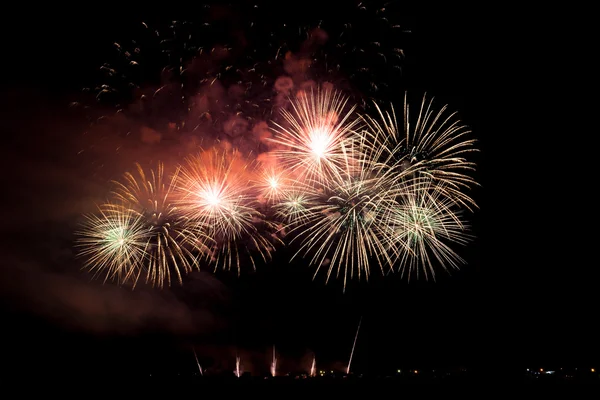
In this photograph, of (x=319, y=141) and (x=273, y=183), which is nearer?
(x=319, y=141)

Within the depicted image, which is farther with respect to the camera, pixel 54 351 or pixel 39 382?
pixel 54 351

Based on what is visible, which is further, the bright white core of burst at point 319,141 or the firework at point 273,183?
the firework at point 273,183

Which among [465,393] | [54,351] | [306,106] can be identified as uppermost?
[306,106]

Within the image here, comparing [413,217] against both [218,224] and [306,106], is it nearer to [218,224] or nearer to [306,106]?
[306,106]

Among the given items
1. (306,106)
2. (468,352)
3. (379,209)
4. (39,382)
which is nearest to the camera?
(306,106)

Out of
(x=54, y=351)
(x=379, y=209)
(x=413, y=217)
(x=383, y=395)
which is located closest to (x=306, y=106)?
(x=379, y=209)

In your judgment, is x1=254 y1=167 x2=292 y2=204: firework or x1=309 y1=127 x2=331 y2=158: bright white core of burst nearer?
x1=309 y1=127 x2=331 y2=158: bright white core of burst

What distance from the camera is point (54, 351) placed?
28.8m

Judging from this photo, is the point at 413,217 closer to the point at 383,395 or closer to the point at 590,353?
the point at 383,395

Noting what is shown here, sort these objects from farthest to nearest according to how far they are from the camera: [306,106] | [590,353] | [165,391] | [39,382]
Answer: [590,353]
[165,391]
[39,382]
[306,106]

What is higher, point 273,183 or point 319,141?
point 319,141

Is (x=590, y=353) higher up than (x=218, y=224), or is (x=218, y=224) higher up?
(x=218, y=224)

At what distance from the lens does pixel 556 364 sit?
29391 mm

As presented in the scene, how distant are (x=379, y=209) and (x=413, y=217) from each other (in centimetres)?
103
